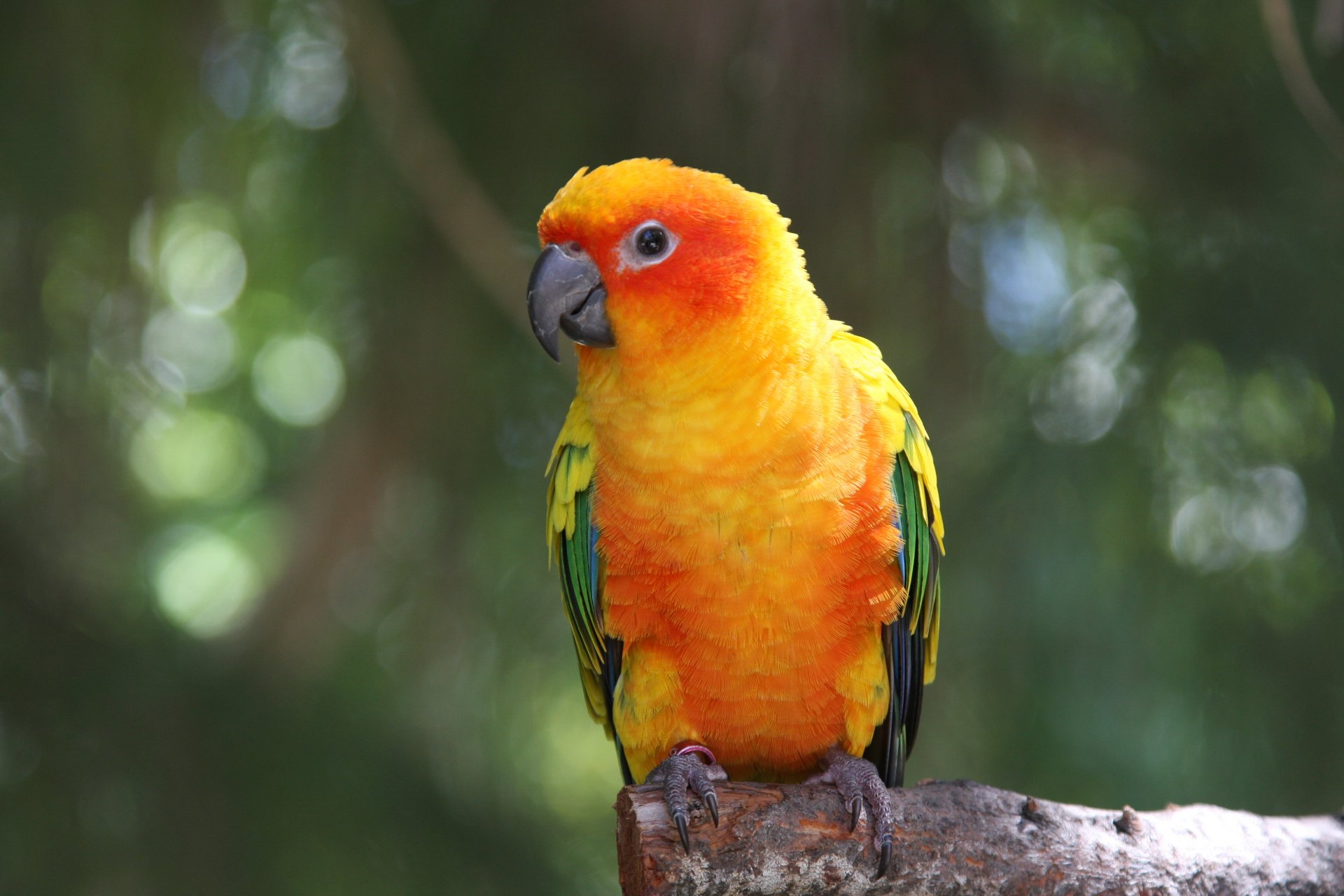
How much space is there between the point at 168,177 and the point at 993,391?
2725 millimetres

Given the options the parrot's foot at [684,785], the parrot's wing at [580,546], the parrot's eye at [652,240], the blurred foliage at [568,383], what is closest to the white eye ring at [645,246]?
the parrot's eye at [652,240]

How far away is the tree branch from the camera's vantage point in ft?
4.98

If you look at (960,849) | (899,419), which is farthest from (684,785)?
(899,419)

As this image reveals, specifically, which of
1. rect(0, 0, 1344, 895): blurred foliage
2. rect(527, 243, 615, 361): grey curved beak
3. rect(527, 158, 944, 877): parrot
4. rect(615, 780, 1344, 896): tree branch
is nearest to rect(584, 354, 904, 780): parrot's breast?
rect(527, 158, 944, 877): parrot

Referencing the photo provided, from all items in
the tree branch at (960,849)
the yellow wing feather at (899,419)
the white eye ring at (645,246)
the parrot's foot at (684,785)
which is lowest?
the tree branch at (960,849)

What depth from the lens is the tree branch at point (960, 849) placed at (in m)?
1.52

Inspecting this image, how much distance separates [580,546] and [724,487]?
0.38m

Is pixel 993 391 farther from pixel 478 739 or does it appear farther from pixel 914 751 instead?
pixel 478 739

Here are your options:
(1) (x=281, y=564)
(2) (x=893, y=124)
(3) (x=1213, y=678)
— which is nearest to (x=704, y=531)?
(2) (x=893, y=124)

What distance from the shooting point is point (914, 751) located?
3443 millimetres

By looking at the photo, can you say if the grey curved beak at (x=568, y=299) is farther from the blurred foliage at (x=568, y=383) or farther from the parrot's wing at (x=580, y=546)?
the blurred foliage at (x=568, y=383)

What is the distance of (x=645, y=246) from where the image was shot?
1.79 meters

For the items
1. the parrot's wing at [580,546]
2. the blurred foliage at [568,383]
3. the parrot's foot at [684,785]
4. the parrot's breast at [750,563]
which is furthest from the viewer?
the blurred foliage at [568,383]

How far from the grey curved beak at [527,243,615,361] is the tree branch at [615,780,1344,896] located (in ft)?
2.62
